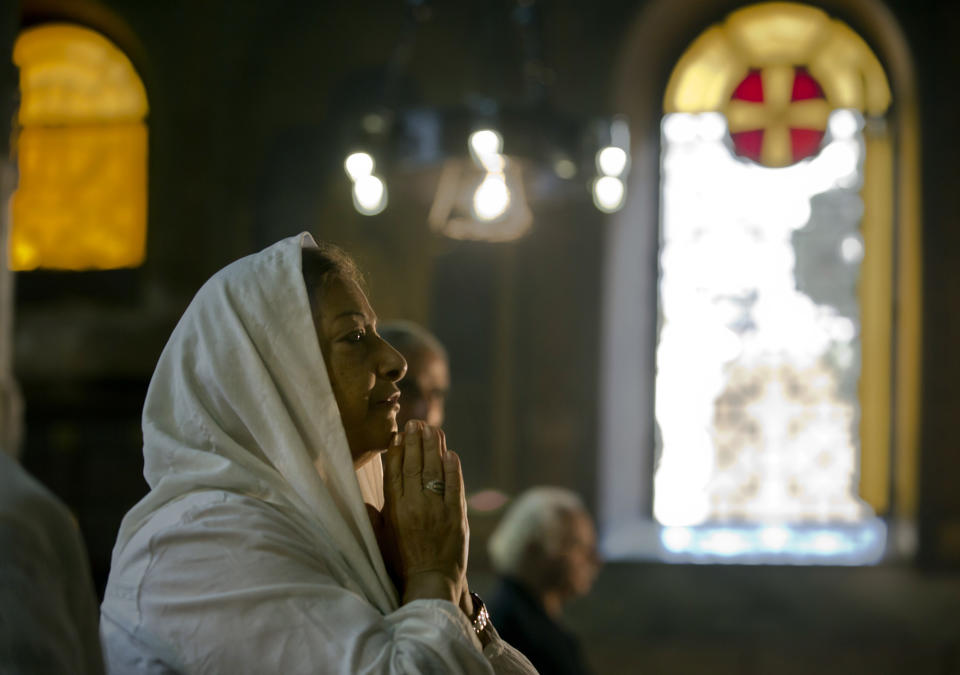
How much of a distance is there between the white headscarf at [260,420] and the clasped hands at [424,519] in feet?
0.16

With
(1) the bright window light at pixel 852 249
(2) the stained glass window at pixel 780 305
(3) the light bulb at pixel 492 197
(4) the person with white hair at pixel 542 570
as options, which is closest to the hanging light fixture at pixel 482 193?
(3) the light bulb at pixel 492 197

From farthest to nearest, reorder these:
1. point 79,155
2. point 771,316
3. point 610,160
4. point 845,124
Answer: point 79,155, point 845,124, point 771,316, point 610,160

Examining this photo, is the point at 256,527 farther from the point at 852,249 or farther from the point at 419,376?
the point at 852,249

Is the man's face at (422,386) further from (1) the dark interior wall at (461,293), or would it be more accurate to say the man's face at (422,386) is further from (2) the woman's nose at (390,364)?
(1) the dark interior wall at (461,293)

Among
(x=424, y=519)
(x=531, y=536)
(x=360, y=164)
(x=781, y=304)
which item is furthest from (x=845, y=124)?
(x=424, y=519)

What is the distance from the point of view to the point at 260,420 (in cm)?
183

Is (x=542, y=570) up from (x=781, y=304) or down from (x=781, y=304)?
down

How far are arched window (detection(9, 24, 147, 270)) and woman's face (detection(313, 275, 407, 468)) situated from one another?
6859 mm

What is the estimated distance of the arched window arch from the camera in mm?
8133

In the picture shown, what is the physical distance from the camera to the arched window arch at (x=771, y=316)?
26.7ft

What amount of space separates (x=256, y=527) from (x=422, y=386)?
72.9 inches

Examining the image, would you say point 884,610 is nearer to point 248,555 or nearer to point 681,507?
point 681,507

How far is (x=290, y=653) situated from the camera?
1607mm

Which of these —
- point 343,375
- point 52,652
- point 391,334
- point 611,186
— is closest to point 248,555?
point 343,375
